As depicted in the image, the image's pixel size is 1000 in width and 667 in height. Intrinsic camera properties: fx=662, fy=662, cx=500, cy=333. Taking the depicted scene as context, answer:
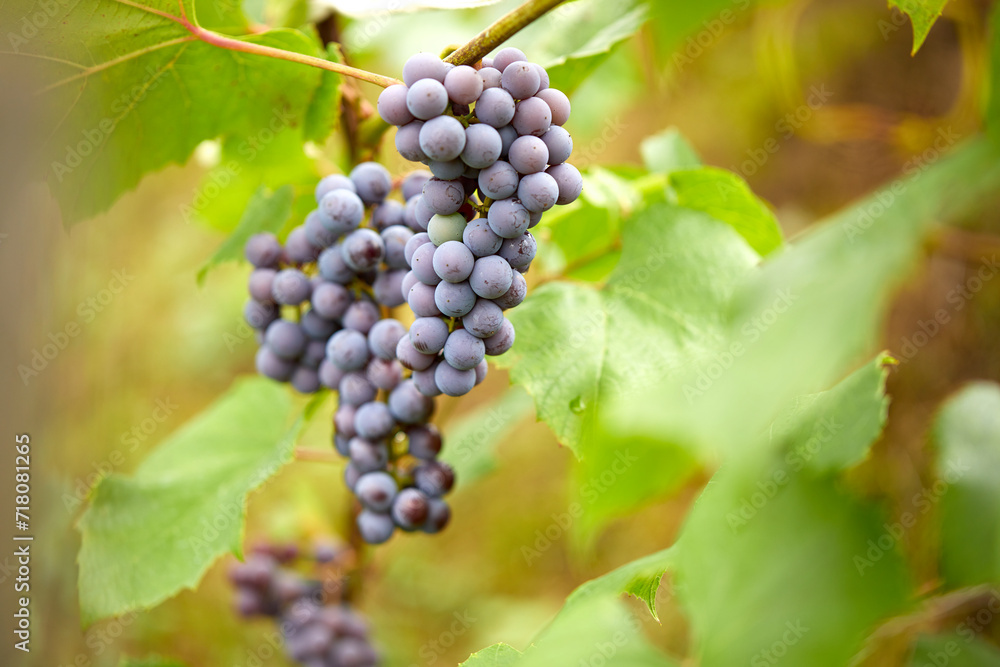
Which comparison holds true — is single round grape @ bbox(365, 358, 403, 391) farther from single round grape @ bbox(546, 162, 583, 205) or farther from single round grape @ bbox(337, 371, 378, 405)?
single round grape @ bbox(546, 162, 583, 205)

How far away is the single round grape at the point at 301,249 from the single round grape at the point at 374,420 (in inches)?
6.4

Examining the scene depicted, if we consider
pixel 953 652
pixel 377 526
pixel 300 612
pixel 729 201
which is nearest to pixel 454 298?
pixel 377 526

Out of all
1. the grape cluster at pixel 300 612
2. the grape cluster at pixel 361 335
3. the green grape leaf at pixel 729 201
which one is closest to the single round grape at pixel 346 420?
the grape cluster at pixel 361 335

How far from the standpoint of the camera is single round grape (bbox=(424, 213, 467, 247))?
1.61 ft

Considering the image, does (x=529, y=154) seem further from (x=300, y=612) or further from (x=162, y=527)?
(x=300, y=612)

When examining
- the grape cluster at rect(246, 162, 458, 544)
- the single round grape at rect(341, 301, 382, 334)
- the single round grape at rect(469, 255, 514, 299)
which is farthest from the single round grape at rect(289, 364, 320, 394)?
the single round grape at rect(469, 255, 514, 299)

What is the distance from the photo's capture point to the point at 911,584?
1.25 ft

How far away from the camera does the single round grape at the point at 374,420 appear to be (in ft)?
2.14

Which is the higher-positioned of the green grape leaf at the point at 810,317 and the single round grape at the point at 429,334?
the green grape leaf at the point at 810,317

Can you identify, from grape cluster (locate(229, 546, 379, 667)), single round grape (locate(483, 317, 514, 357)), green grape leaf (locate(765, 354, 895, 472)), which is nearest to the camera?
green grape leaf (locate(765, 354, 895, 472))

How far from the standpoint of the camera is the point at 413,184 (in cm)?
63

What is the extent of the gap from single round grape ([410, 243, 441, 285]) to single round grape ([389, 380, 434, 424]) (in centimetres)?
16

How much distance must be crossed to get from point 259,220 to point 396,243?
0.21 metres

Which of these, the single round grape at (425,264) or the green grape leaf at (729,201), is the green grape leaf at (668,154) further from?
the single round grape at (425,264)
